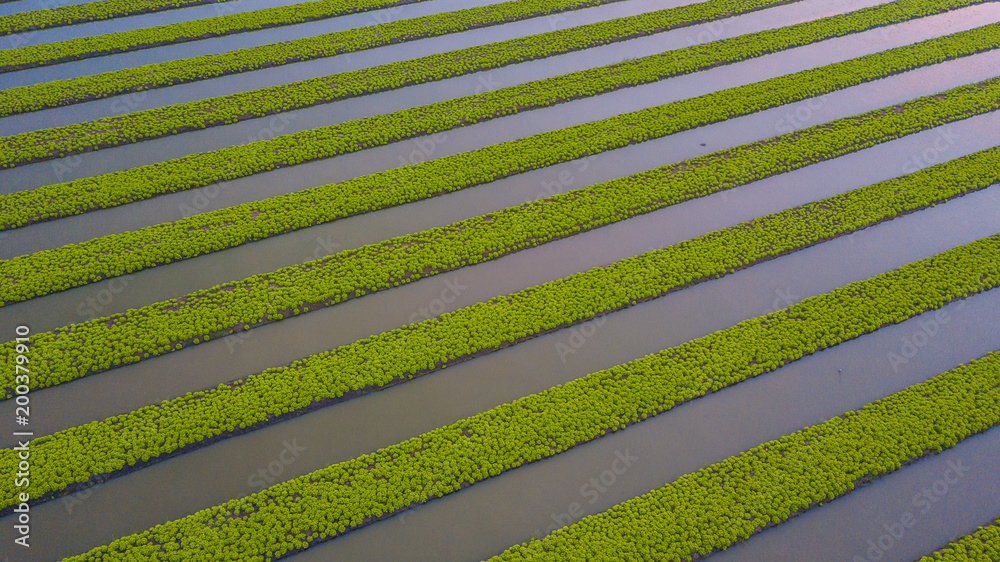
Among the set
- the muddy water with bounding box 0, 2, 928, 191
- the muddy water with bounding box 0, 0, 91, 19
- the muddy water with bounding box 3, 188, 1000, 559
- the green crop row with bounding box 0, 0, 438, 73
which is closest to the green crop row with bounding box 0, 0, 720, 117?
the muddy water with bounding box 0, 2, 928, 191

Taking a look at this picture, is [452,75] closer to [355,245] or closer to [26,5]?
[355,245]

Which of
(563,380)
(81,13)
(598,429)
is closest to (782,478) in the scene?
(598,429)

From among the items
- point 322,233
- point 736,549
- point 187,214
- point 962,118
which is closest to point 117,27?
point 187,214

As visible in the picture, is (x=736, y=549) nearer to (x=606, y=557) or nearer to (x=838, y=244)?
(x=606, y=557)

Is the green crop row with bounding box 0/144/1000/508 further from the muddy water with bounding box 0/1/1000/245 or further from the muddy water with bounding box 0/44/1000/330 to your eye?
the muddy water with bounding box 0/1/1000/245

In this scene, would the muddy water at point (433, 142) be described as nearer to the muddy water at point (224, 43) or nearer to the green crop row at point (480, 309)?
the green crop row at point (480, 309)

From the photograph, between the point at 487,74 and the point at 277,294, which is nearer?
the point at 277,294
